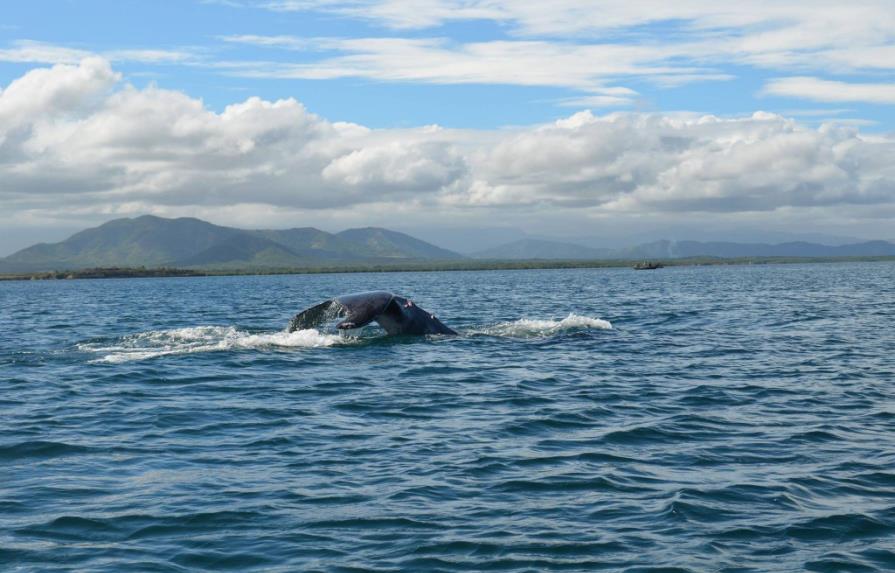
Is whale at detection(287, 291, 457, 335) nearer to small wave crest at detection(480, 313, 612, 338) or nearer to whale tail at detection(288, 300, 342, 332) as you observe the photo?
whale tail at detection(288, 300, 342, 332)

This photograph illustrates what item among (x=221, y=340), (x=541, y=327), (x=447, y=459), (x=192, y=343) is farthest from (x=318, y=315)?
(x=447, y=459)

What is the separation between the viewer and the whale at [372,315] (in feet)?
75.7

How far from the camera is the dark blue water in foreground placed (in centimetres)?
913

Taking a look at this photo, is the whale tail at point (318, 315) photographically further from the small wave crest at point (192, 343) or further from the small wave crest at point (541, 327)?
the small wave crest at point (541, 327)

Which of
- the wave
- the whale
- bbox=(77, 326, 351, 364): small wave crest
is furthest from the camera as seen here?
the wave

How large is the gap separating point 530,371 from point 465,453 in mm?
8577

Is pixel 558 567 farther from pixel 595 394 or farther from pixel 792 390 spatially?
pixel 792 390

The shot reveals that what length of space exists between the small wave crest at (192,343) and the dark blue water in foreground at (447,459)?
55 cm

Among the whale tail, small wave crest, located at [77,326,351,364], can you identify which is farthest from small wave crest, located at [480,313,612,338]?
the whale tail

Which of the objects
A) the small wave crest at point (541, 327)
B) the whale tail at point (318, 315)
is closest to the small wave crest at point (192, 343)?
the whale tail at point (318, 315)

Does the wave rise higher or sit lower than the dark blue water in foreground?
higher

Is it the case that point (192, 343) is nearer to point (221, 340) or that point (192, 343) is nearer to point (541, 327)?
point (221, 340)

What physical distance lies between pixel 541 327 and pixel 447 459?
62.2ft

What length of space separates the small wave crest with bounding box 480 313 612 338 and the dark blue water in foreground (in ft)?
14.0
